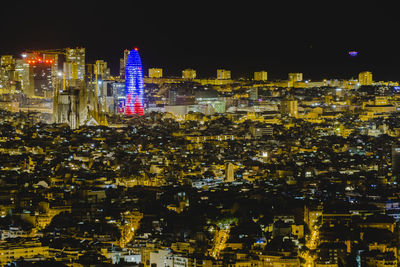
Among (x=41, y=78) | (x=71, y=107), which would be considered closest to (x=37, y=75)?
(x=41, y=78)

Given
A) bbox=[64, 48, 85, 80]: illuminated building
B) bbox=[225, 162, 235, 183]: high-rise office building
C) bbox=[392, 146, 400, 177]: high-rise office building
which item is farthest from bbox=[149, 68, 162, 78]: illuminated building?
bbox=[225, 162, 235, 183]: high-rise office building

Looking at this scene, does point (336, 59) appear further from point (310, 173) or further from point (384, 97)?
point (310, 173)

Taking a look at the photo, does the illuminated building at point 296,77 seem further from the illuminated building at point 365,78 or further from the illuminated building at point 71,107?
the illuminated building at point 71,107

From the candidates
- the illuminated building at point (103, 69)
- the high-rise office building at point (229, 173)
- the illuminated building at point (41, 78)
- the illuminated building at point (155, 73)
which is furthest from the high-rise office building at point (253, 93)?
the high-rise office building at point (229, 173)

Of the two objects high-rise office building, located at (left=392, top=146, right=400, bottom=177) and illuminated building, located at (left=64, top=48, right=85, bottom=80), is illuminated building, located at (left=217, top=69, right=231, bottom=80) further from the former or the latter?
high-rise office building, located at (left=392, top=146, right=400, bottom=177)

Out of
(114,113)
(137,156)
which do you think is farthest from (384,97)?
(137,156)

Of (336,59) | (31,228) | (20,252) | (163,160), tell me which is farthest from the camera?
(336,59)
